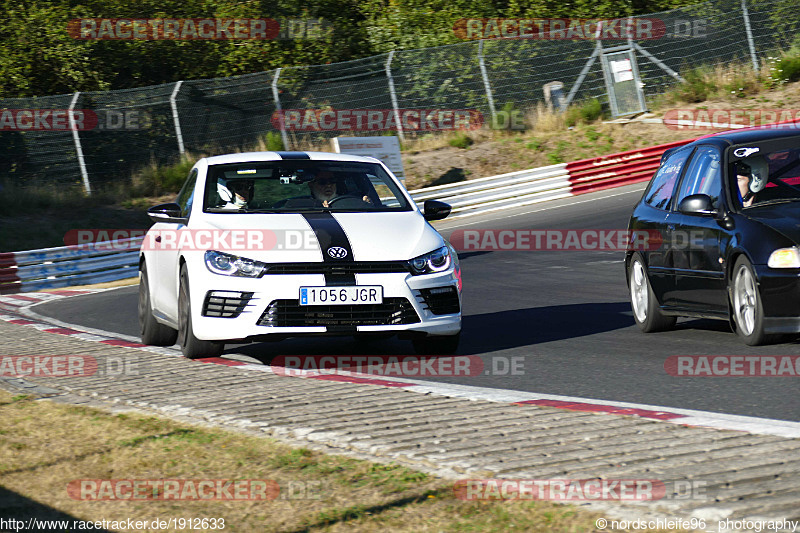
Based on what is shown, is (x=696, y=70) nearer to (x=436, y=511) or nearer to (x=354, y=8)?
(x=354, y=8)

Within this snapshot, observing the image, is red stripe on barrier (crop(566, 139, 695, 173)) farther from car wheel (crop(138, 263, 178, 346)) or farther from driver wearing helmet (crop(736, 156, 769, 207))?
driver wearing helmet (crop(736, 156, 769, 207))

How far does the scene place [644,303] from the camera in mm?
9961

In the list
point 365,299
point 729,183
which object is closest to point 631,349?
point 729,183

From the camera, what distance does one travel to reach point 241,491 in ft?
15.8

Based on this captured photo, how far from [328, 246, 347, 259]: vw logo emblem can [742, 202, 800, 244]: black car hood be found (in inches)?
115

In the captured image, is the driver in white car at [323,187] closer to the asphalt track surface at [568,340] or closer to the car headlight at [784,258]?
the asphalt track surface at [568,340]

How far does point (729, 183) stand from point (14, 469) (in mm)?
5638

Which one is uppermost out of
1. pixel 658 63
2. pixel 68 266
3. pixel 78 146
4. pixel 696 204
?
pixel 696 204

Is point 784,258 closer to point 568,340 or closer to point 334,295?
point 568,340

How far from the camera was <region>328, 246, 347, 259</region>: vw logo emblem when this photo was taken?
8.38 meters

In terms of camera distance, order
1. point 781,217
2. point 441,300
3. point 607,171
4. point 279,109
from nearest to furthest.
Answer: point 781,217 < point 441,300 < point 607,171 < point 279,109

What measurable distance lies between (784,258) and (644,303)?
2203mm

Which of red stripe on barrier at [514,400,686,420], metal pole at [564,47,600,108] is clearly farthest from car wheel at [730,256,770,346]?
metal pole at [564,47,600,108]

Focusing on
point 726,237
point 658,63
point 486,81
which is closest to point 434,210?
point 726,237
